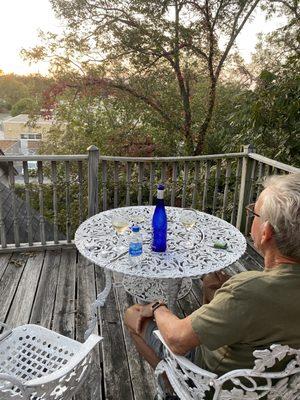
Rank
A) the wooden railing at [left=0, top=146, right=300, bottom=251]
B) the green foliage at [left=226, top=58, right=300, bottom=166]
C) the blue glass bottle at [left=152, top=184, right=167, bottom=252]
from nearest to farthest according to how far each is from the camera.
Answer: the blue glass bottle at [left=152, top=184, right=167, bottom=252] → the wooden railing at [left=0, top=146, right=300, bottom=251] → the green foliage at [left=226, top=58, right=300, bottom=166]

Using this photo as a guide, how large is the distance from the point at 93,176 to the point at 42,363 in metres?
1.88

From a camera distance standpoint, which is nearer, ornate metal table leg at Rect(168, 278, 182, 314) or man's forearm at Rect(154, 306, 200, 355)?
man's forearm at Rect(154, 306, 200, 355)

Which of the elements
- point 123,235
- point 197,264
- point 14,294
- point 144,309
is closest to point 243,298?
point 144,309

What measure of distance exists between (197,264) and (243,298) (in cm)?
75

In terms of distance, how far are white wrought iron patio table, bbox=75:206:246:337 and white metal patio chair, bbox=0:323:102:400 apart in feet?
0.77

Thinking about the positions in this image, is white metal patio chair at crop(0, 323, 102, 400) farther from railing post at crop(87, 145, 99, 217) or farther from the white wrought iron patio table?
railing post at crop(87, 145, 99, 217)

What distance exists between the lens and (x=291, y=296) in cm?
97

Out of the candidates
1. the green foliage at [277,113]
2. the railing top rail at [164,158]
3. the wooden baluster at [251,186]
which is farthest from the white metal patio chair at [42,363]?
the green foliage at [277,113]

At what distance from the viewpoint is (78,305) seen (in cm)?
246

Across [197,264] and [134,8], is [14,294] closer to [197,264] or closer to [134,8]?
[197,264]

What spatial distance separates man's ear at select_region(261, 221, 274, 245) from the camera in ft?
3.39

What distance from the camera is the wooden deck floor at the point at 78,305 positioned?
6.03ft

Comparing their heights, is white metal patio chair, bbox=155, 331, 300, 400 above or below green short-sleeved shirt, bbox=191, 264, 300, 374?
below

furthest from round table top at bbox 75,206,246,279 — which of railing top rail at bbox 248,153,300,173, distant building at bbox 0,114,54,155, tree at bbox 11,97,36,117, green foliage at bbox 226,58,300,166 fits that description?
distant building at bbox 0,114,54,155
